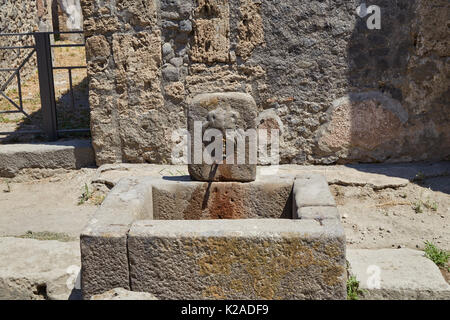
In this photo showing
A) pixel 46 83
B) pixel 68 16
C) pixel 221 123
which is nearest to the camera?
pixel 221 123

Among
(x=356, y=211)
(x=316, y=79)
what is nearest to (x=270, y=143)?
(x=316, y=79)

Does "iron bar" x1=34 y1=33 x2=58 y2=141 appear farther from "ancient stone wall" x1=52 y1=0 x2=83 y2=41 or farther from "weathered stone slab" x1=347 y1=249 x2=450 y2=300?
"ancient stone wall" x1=52 y1=0 x2=83 y2=41

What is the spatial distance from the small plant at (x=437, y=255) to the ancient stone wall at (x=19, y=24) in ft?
21.9

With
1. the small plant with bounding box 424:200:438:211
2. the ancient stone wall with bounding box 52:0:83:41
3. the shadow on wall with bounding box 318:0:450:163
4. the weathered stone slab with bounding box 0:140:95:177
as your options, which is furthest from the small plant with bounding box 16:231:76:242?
the ancient stone wall with bounding box 52:0:83:41

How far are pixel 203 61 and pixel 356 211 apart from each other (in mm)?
1824

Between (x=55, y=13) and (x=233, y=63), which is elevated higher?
(x=55, y=13)

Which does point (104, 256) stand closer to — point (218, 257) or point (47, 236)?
point (218, 257)

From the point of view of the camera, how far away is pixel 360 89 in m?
4.72

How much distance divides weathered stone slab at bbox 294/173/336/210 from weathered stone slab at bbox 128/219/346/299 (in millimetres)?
317

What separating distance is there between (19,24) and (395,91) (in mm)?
6533

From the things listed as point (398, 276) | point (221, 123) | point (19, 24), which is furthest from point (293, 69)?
point (19, 24)

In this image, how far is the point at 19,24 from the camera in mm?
8867

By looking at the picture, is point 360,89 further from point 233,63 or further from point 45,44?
point 45,44

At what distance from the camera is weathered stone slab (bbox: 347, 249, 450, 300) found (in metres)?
2.77
